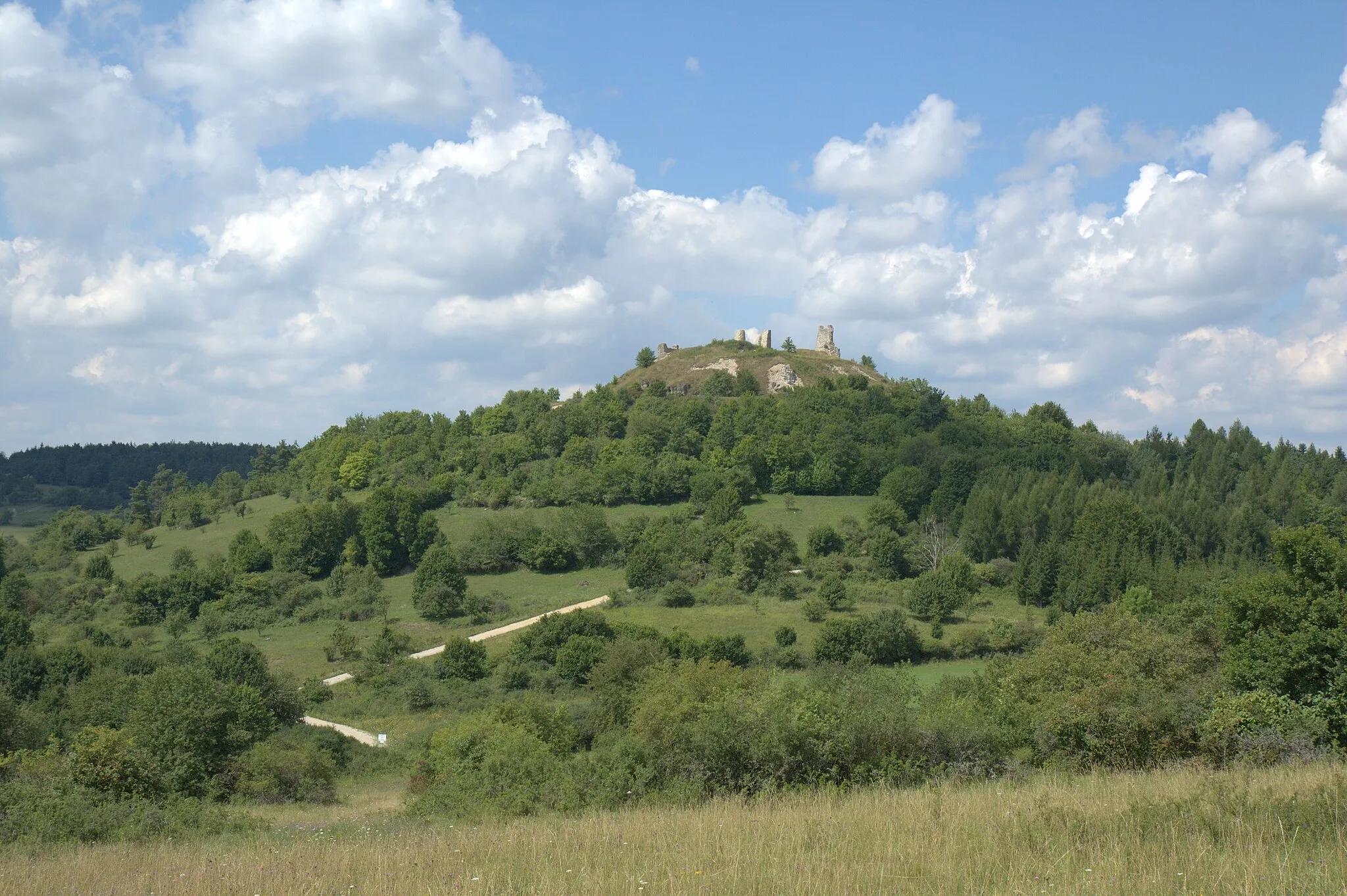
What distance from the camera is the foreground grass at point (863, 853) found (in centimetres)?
655

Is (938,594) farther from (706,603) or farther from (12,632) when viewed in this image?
(12,632)

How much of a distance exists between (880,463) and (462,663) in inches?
2556

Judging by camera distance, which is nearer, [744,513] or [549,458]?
[744,513]

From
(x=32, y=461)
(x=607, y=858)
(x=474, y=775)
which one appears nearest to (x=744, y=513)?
(x=474, y=775)

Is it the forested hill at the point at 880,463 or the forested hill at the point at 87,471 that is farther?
the forested hill at the point at 87,471

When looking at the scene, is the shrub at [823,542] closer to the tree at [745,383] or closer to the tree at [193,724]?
the tree at [745,383]

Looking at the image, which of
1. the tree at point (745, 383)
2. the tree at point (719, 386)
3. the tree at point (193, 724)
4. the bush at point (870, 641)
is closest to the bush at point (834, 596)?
the bush at point (870, 641)

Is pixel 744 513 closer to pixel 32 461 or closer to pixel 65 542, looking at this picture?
pixel 65 542

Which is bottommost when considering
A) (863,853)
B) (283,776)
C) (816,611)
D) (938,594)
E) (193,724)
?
(283,776)

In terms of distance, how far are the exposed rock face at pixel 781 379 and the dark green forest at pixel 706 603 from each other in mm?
10128

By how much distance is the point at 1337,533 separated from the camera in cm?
7650

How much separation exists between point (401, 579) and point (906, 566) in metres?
46.2

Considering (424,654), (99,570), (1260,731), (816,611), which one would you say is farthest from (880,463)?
(1260,731)

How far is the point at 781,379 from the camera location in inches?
5591
